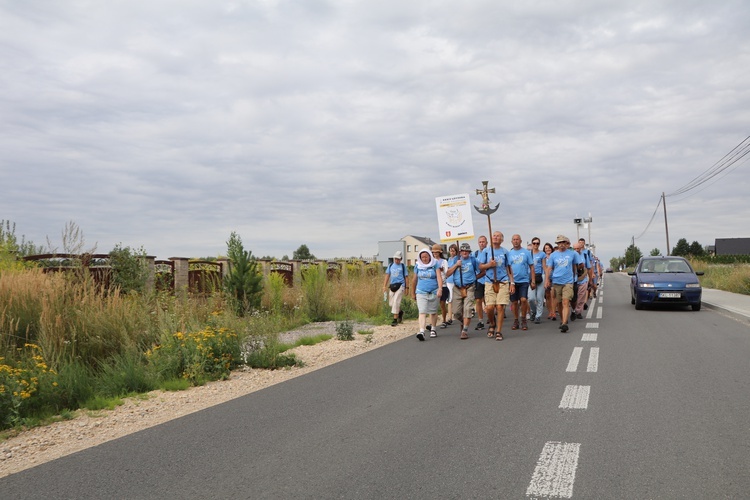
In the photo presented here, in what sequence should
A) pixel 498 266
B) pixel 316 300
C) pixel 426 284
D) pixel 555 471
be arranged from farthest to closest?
pixel 316 300, pixel 426 284, pixel 498 266, pixel 555 471

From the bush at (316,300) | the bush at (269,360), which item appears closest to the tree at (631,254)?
the bush at (316,300)

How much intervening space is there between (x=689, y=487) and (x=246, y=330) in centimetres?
765

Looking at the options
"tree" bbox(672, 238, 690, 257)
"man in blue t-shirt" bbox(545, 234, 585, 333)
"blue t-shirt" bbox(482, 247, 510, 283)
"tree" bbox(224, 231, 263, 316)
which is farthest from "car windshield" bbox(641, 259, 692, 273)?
"tree" bbox(672, 238, 690, 257)

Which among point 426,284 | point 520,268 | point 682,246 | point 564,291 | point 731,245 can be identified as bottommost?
point 564,291

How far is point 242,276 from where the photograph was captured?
16078 millimetres

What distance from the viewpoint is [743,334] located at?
11398mm

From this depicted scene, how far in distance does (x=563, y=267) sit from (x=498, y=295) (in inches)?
79.4

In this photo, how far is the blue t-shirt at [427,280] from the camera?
11578 mm

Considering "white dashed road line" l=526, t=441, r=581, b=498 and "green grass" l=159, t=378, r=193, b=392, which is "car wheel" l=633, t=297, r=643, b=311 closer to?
"green grass" l=159, t=378, r=193, b=392

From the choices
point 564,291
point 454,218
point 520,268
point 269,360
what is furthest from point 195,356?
point 454,218

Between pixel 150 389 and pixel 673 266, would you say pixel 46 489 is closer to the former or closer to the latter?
pixel 150 389

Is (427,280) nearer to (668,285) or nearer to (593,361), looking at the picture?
(593,361)

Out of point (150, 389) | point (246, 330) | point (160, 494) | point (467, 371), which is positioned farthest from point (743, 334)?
point (160, 494)

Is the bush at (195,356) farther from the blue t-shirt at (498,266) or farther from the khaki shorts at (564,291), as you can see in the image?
the khaki shorts at (564,291)
